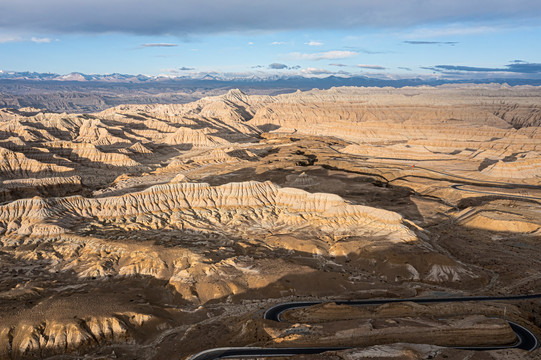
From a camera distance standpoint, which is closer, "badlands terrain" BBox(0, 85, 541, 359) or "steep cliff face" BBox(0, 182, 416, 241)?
"badlands terrain" BBox(0, 85, 541, 359)

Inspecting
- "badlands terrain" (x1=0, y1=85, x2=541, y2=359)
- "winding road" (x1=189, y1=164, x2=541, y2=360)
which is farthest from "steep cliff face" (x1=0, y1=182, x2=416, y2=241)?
"winding road" (x1=189, y1=164, x2=541, y2=360)

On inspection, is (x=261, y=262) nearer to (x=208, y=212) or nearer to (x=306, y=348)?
(x=306, y=348)

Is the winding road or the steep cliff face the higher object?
the steep cliff face

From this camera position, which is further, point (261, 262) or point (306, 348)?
point (261, 262)

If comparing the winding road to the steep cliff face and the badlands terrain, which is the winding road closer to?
the badlands terrain

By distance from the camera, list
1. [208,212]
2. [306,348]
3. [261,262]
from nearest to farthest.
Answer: [306,348] < [261,262] < [208,212]

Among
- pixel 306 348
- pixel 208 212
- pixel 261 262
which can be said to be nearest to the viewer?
pixel 306 348

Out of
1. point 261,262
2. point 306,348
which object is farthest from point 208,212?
point 306,348

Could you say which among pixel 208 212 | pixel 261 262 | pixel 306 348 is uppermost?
pixel 208 212

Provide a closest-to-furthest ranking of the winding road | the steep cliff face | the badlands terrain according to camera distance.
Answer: the winding road → the badlands terrain → the steep cliff face

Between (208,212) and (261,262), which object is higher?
(208,212)

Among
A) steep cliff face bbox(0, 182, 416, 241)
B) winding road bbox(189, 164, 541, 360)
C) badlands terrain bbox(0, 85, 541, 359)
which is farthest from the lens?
steep cliff face bbox(0, 182, 416, 241)

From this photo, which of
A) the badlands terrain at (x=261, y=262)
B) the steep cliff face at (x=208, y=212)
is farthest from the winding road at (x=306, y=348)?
the steep cliff face at (x=208, y=212)
